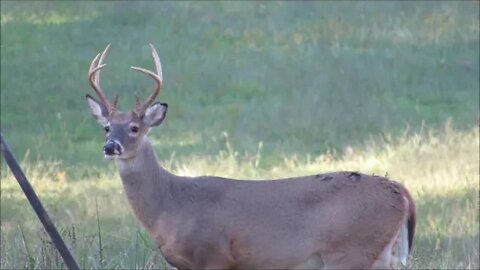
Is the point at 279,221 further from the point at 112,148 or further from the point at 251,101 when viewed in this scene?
the point at 251,101

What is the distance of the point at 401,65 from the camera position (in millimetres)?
21719

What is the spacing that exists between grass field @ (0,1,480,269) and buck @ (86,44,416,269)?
3.98ft

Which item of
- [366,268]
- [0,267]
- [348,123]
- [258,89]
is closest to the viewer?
[366,268]

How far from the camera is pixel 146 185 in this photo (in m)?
6.42

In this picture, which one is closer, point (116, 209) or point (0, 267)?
point (0, 267)

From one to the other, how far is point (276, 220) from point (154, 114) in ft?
2.65

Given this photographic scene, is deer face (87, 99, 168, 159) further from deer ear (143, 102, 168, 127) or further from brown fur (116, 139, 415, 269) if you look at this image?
brown fur (116, 139, 415, 269)

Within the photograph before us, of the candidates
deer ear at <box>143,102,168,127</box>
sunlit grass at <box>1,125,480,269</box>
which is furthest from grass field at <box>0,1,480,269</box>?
deer ear at <box>143,102,168,127</box>

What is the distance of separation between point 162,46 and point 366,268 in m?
17.2

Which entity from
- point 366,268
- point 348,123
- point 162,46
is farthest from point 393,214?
point 162,46

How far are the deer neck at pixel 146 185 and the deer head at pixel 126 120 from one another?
0.16ft

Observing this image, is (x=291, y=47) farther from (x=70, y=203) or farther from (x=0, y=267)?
(x=0, y=267)

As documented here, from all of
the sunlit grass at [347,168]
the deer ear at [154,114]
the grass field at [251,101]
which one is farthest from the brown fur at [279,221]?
the sunlit grass at [347,168]

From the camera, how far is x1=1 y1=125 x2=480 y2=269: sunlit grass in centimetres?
1120
